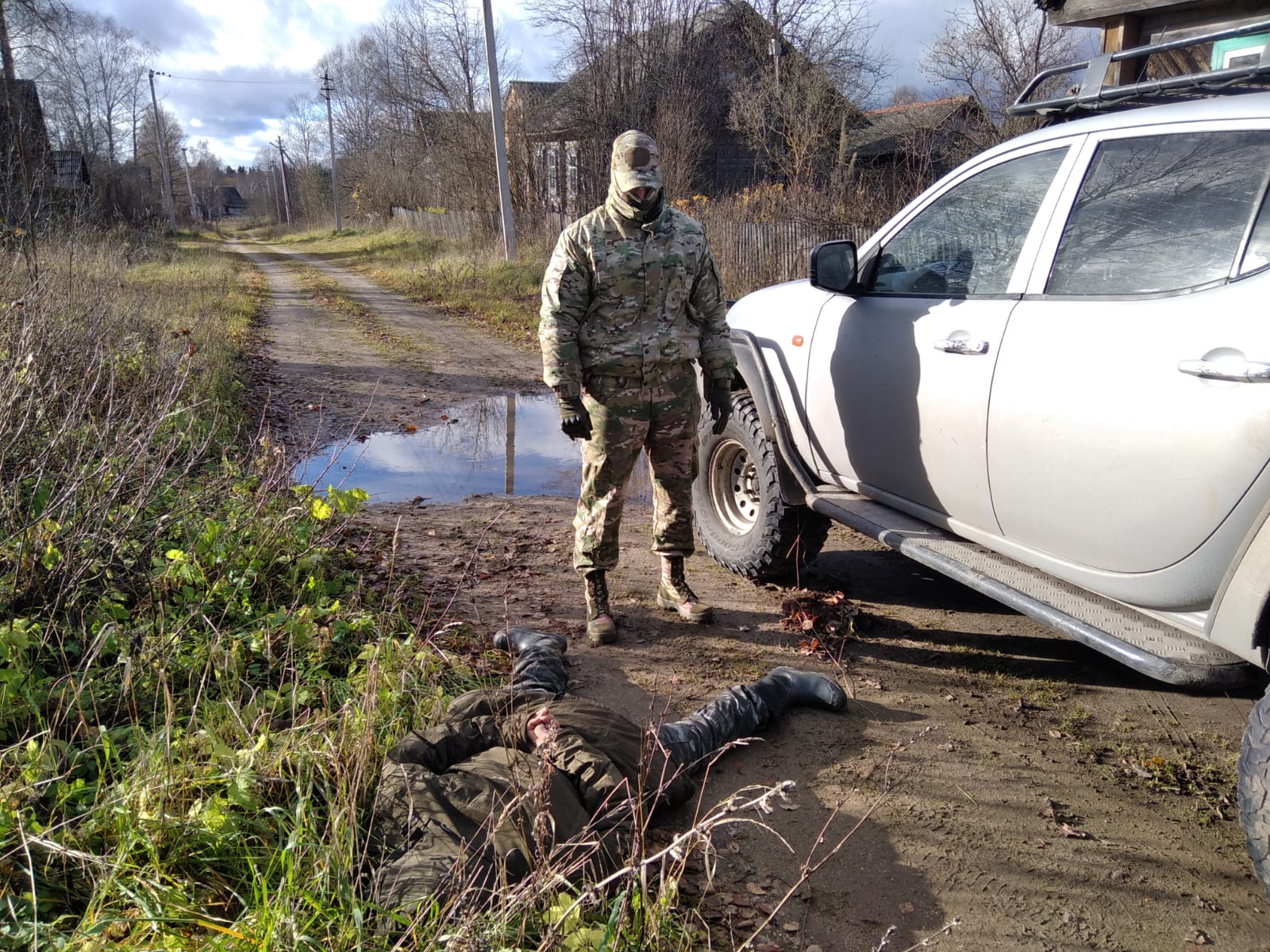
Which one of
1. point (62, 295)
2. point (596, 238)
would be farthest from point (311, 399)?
point (596, 238)

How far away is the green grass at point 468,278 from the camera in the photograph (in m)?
15.1

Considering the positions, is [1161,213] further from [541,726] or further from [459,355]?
[459,355]

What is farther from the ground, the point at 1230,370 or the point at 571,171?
the point at 571,171

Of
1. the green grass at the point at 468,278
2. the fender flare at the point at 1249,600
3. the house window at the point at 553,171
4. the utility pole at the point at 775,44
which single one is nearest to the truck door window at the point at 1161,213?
the fender flare at the point at 1249,600

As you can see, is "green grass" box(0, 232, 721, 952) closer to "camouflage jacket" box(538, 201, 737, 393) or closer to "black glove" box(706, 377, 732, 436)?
"camouflage jacket" box(538, 201, 737, 393)

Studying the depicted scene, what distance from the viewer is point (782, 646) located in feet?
13.4

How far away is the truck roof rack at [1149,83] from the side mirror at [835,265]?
0.82 meters

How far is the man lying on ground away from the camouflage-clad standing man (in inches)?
45.6

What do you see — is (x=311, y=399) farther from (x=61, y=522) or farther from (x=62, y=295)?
(x=61, y=522)

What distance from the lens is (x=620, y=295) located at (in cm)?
389

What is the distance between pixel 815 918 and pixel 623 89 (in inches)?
1061

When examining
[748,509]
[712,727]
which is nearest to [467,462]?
[748,509]

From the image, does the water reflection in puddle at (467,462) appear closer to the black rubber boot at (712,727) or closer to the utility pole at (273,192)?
the black rubber boot at (712,727)

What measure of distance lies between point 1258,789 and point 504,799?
1924mm
